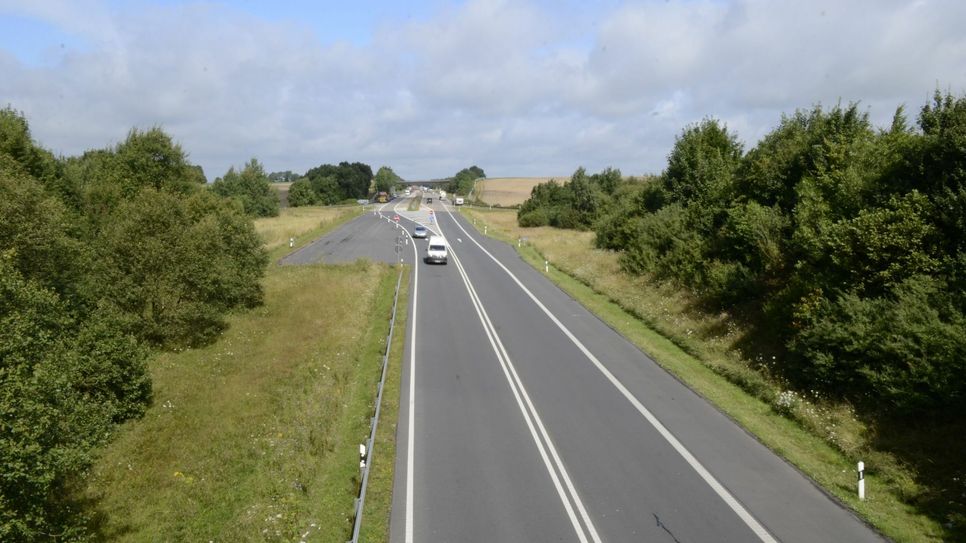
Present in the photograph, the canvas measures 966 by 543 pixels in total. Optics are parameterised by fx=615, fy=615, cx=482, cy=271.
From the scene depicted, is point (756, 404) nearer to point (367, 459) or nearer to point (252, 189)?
point (367, 459)

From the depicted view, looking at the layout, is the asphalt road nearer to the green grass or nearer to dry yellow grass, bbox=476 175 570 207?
the green grass

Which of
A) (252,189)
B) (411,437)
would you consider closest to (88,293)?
(411,437)

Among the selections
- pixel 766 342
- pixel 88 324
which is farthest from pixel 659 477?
pixel 88 324

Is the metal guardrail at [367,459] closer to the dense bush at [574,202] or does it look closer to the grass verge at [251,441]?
the grass verge at [251,441]

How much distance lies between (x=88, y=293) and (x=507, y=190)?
5835 inches

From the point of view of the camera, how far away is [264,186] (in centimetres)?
10288

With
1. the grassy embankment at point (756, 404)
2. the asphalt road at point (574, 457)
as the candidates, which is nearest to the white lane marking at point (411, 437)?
the asphalt road at point (574, 457)

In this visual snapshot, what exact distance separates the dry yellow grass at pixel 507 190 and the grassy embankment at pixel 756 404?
106 metres

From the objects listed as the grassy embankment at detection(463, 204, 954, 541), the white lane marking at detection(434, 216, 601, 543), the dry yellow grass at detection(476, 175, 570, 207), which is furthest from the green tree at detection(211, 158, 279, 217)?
the white lane marking at detection(434, 216, 601, 543)

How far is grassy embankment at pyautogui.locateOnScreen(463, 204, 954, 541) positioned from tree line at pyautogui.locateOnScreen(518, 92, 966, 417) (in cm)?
108

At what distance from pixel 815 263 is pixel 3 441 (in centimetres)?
2151

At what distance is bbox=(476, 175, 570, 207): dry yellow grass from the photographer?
145 metres

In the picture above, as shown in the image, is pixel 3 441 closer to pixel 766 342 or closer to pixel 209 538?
pixel 209 538

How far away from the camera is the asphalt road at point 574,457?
35.9 feet
